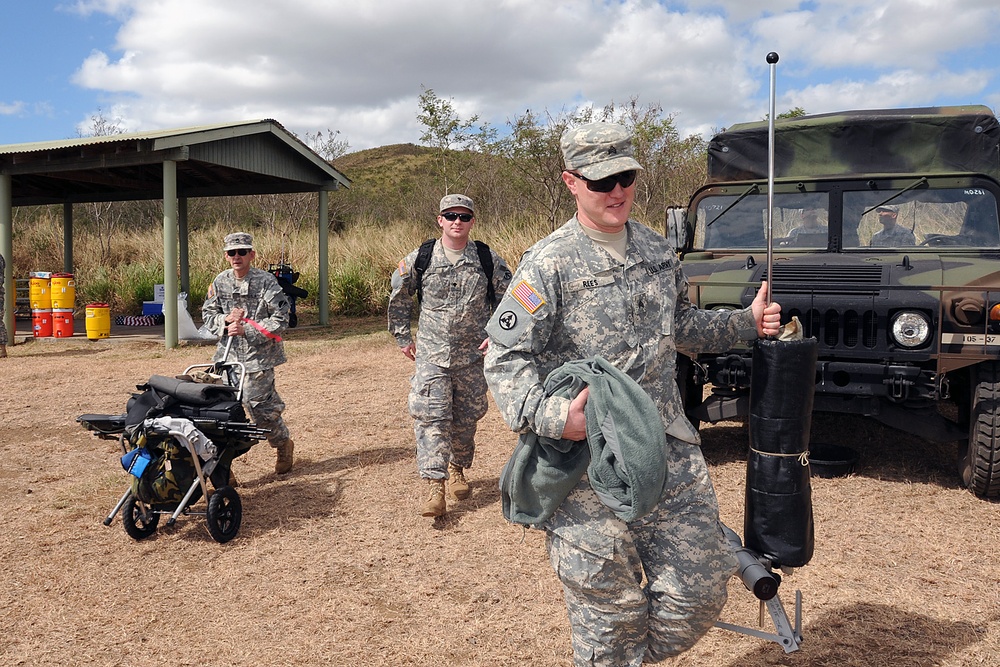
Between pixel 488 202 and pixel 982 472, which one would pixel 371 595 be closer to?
pixel 982 472

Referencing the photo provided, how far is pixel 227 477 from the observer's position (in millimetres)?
4934

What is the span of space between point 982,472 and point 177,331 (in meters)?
11.3

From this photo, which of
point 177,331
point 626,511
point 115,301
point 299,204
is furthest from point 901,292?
point 299,204

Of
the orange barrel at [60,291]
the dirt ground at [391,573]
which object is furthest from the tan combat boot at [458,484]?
the orange barrel at [60,291]

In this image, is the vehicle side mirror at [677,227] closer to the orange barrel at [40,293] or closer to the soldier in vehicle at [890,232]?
the soldier in vehicle at [890,232]

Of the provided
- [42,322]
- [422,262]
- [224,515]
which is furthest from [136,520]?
[42,322]

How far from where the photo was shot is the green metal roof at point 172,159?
12.7 m

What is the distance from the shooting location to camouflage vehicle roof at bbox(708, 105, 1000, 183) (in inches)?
236

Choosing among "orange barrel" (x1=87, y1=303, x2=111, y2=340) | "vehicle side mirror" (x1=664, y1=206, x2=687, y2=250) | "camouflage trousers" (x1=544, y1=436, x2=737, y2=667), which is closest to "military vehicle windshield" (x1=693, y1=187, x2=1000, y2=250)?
"vehicle side mirror" (x1=664, y1=206, x2=687, y2=250)

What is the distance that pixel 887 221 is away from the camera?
5824 millimetres

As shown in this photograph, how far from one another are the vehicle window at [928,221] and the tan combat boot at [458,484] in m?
3.08

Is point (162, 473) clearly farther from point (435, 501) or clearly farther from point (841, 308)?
point (841, 308)

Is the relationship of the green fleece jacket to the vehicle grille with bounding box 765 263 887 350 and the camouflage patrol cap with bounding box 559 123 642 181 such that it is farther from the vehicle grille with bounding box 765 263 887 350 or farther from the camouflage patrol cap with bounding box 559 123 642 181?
the vehicle grille with bounding box 765 263 887 350

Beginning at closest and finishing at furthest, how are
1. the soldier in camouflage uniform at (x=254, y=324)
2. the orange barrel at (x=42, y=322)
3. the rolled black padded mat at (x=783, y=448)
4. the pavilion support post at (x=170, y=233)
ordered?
the rolled black padded mat at (x=783, y=448)
the soldier in camouflage uniform at (x=254, y=324)
the pavilion support post at (x=170, y=233)
the orange barrel at (x=42, y=322)
